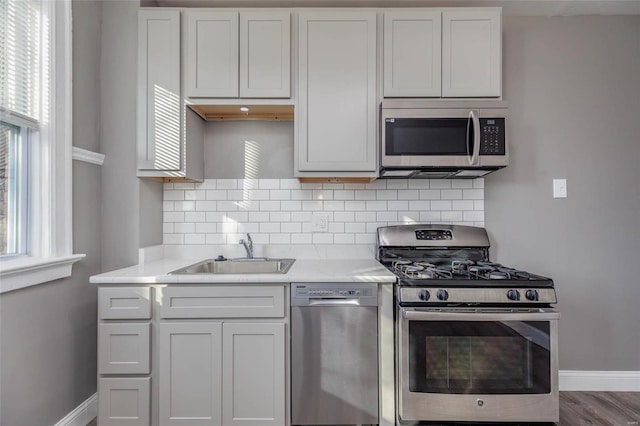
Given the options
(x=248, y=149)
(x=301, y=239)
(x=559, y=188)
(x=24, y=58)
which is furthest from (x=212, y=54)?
(x=559, y=188)

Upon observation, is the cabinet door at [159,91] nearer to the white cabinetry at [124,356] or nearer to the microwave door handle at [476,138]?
the white cabinetry at [124,356]

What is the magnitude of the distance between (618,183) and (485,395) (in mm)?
1758

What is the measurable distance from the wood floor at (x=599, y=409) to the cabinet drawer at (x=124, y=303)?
2.56 ft

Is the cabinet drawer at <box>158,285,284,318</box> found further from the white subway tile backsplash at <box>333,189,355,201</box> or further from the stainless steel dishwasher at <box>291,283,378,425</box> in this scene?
the white subway tile backsplash at <box>333,189,355,201</box>

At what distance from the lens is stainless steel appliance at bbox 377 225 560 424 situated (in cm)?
161

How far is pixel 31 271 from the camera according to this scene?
4.94 ft

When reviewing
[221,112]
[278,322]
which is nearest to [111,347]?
[278,322]

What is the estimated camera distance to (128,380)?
1.65 m

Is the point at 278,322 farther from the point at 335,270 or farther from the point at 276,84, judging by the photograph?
the point at 276,84

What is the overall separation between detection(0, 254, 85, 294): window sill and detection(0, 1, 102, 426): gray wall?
4 cm

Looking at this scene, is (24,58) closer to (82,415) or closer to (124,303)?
(124,303)

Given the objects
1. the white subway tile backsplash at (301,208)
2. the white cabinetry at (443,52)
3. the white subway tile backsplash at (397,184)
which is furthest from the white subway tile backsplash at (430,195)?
the white cabinetry at (443,52)

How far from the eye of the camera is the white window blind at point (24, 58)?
1.46 metres

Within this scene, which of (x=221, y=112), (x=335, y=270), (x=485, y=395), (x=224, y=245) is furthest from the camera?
(x=224, y=245)
